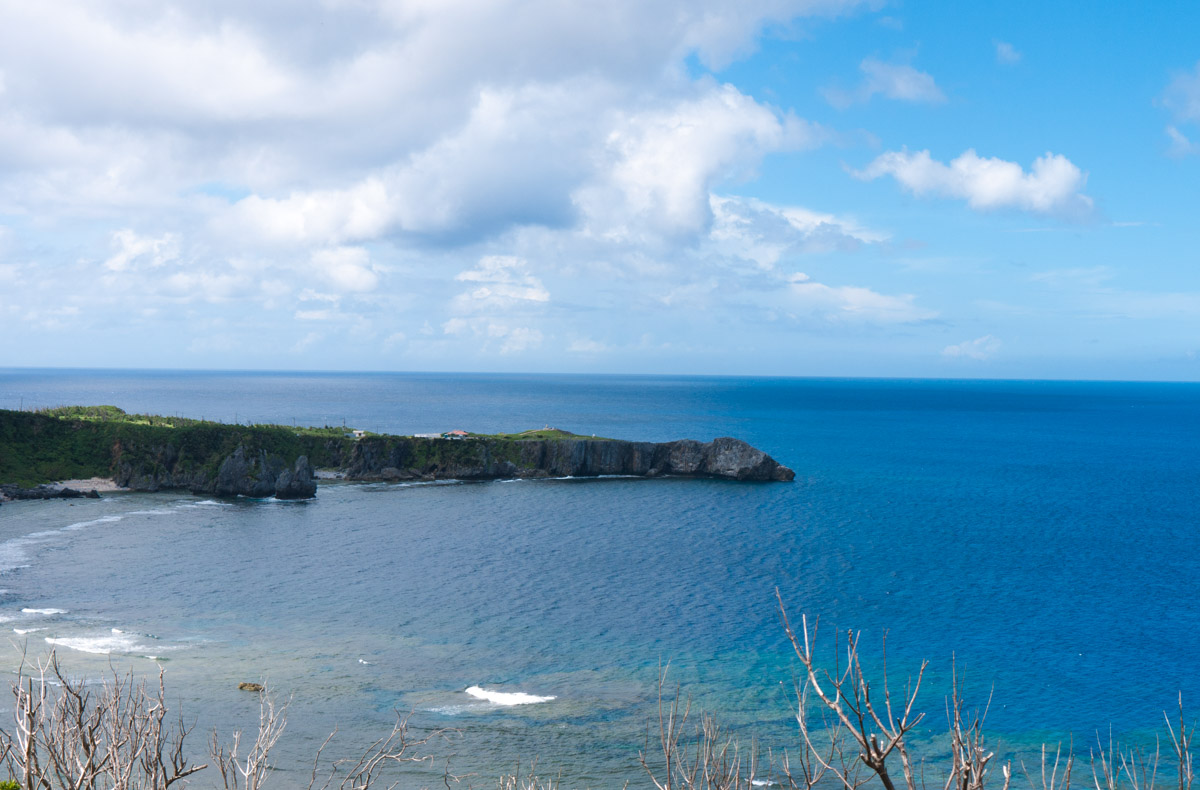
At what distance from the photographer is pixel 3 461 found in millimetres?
109438

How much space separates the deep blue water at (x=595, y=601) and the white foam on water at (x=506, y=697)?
30.5 inches

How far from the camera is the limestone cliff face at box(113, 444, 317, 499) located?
112 meters

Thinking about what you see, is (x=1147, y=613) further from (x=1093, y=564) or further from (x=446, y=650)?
(x=446, y=650)

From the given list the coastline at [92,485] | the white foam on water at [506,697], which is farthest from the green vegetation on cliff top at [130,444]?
the white foam on water at [506,697]

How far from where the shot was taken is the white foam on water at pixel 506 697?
148ft

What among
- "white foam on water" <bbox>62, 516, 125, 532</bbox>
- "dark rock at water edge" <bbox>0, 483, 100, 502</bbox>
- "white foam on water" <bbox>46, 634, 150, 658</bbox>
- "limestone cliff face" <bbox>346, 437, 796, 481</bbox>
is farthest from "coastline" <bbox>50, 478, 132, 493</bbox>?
"white foam on water" <bbox>46, 634, 150, 658</bbox>

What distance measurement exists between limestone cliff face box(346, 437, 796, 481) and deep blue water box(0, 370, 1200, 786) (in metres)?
13.5

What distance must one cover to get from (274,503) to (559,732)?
7799 centimetres

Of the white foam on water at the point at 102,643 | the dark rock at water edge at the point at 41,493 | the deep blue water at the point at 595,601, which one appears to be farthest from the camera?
the dark rock at water edge at the point at 41,493

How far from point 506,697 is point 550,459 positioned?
90877 millimetres

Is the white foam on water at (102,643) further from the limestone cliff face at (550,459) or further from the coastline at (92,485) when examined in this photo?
the limestone cliff face at (550,459)

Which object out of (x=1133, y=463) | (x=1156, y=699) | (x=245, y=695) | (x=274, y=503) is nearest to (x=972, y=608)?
(x=1156, y=699)

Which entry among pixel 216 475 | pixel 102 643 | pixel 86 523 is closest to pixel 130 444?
pixel 216 475

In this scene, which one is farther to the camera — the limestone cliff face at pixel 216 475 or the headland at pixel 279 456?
the headland at pixel 279 456
